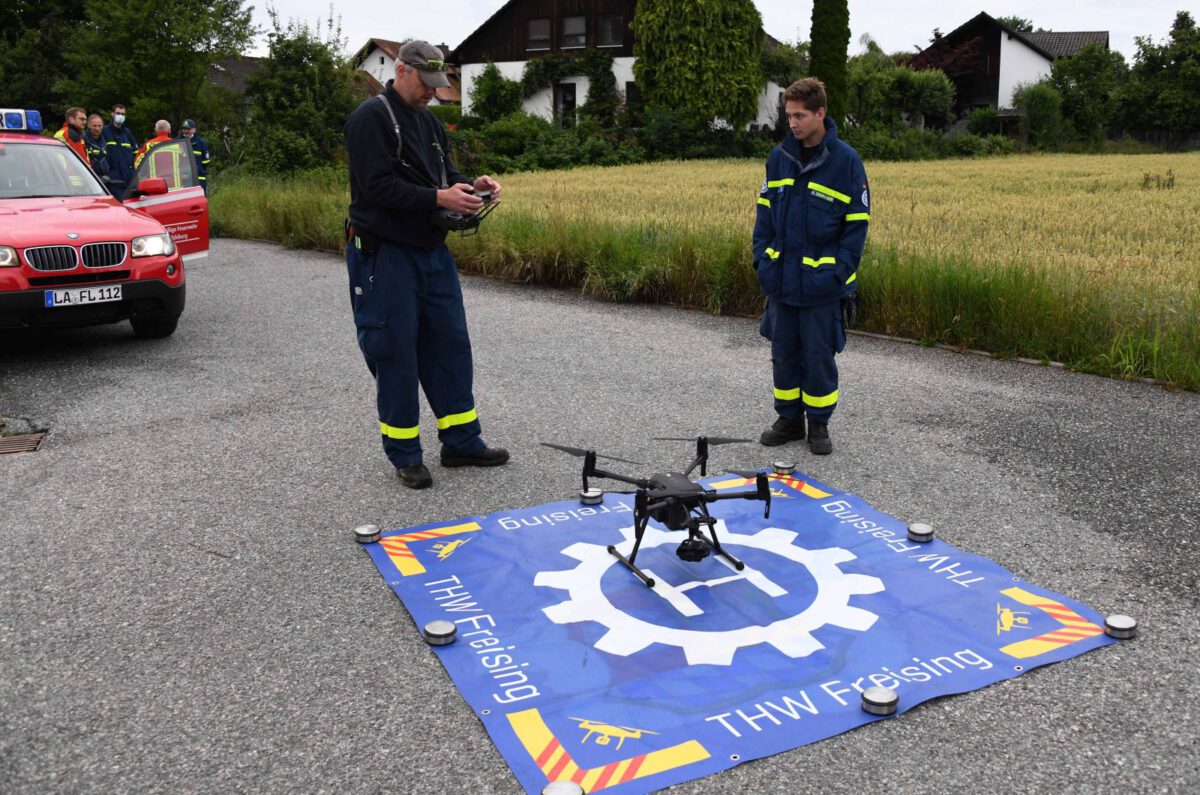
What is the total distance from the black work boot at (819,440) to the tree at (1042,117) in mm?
47810

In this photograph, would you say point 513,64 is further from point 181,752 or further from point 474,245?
point 181,752

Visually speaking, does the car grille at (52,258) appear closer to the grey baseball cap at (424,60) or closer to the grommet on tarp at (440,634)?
the grey baseball cap at (424,60)

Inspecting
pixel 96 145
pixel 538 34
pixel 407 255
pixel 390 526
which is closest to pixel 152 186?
pixel 407 255

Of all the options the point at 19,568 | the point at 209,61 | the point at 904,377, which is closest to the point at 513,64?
the point at 209,61

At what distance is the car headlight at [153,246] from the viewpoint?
8734 millimetres

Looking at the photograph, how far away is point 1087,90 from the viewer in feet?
181

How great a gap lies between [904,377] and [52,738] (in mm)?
6297

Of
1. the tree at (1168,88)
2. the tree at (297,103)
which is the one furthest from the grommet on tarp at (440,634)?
the tree at (1168,88)

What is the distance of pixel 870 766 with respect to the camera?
9.96ft

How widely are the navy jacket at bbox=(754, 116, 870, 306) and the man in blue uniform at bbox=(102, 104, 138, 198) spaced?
14102 millimetres

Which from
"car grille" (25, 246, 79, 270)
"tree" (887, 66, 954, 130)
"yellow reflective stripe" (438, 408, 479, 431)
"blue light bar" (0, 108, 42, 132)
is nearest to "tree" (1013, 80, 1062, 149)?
"tree" (887, 66, 954, 130)

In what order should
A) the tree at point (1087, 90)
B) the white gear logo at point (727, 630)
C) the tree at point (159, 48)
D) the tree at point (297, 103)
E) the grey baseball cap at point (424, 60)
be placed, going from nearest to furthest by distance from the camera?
the white gear logo at point (727, 630)
the grey baseball cap at point (424, 60)
the tree at point (297, 103)
the tree at point (159, 48)
the tree at point (1087, 90)

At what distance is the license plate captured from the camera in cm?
810

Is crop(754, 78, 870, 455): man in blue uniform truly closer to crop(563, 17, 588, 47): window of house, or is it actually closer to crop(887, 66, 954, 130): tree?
crop(563, 17, 588, 47): window of house
